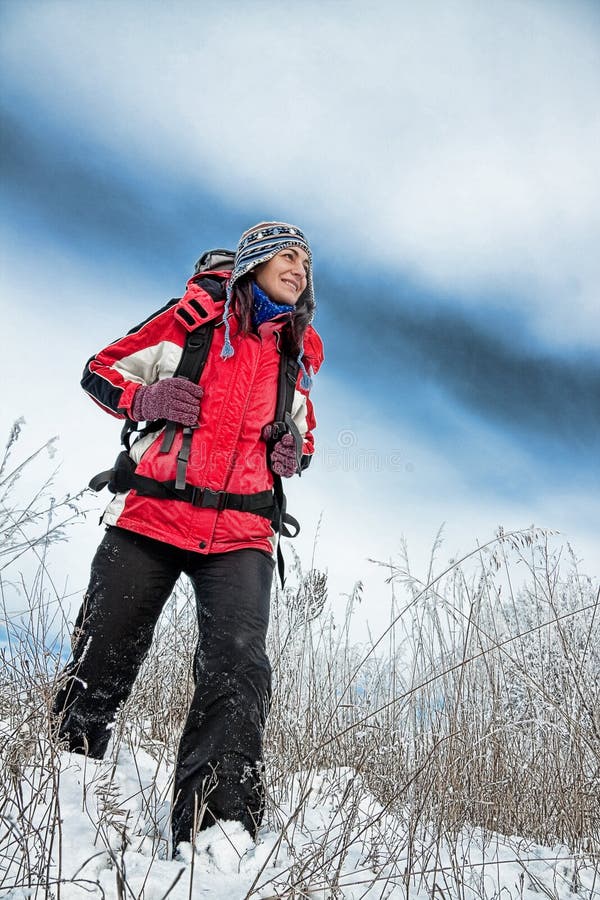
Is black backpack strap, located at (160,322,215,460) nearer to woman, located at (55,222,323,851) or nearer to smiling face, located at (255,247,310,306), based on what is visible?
woman, located at (55,222,323,851)

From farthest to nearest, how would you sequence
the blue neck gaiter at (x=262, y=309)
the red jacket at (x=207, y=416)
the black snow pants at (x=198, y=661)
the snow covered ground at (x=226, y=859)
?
the blue neck gaiter at (x=262, y=309)
the red jacket at (x=207, y=416)
the black snow pants at (x=198, y=661)
the snow covered ground at (x=226, y=859)

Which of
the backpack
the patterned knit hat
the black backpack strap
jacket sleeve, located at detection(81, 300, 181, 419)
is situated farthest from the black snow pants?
the patterned knit hat

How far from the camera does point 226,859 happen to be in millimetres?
1526

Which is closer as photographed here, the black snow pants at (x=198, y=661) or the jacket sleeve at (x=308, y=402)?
the black snow pants at (x=198, y=661)

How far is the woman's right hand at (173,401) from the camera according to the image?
204cm

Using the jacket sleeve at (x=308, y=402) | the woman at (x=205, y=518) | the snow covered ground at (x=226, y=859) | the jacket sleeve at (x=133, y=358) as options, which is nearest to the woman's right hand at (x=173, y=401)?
the woman at (x=205, y=518)

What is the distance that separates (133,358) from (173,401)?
0.37 m

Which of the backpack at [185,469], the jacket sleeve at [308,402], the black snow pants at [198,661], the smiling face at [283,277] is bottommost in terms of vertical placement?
the black snow pants at [198,661]

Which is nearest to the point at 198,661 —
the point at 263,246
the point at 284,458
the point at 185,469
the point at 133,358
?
the point at 185,469

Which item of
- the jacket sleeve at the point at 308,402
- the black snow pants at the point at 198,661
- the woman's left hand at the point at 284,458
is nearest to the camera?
the black snow pants at the point at 198,661

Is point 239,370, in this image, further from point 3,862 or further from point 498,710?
point 498,710

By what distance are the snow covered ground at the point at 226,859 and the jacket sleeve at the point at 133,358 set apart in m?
1.19

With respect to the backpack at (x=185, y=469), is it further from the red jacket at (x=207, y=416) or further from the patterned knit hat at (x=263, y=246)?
the patterned knit hat at (x=263, y=246)

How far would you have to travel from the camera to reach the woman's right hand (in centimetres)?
204
